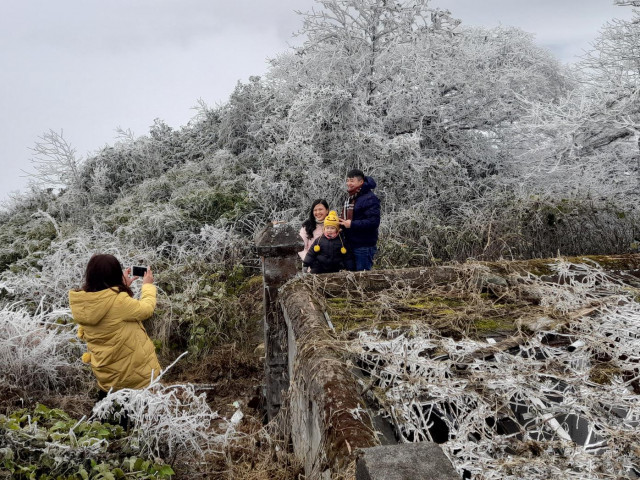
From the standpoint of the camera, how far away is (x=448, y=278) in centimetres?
447

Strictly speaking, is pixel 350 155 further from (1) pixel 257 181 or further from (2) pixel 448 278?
(2) pixel 448 278

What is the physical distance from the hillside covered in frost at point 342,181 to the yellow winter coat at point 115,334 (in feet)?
4.71

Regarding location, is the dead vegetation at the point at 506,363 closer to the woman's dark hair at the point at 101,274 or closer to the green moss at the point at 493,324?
the green moss at the point at 493,324

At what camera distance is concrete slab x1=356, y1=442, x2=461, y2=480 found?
139 cm

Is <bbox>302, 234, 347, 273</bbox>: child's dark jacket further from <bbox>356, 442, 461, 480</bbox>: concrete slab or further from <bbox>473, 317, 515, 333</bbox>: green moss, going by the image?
<bbox>356, 442, 461, 480</bbox>: concrete slab

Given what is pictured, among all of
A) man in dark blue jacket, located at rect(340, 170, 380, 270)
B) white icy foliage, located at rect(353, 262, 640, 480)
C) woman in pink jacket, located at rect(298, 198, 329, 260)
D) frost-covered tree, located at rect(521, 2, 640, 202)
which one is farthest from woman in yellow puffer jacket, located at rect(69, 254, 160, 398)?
frost-covered tree, located at rect(521, 2, 640, 202)

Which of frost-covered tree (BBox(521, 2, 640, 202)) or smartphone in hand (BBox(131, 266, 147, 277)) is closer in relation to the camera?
smartphone in hand (BBox(131, 266, 147, 277))

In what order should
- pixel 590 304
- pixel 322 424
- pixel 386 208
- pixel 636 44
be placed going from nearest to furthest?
pixel 322 424 → pixel 590 304 → pixel 636 44 → pixel 386 208

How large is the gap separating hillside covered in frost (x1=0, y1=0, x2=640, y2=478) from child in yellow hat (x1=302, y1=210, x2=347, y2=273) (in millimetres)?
1634

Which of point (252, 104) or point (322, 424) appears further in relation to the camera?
point (252, 104)

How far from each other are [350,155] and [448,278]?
5.51 m

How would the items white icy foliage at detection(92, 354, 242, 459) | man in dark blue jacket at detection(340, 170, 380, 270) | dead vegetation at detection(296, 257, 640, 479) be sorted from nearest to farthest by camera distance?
dead vegetation at detection(296, 257, 640, 479) → white icy foliage at detection(92, 354, 242, 459) → man in dark blue jacket at detection(340, 170, 380, 270)

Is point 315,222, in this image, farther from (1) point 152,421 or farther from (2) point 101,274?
(1) point 152,421

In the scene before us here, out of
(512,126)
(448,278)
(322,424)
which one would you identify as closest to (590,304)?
(448,278)
